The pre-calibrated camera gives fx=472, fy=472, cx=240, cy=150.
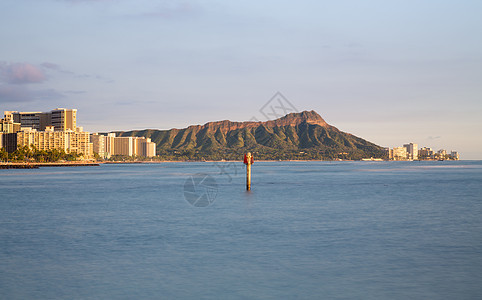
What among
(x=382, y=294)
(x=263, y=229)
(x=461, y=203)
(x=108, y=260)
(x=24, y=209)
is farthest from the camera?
(x=461, y=203)

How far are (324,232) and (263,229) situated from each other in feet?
15.7

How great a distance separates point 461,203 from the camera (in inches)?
2298

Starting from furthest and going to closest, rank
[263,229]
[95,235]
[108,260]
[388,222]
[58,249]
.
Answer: [388,222] → [263,229] → [95,235] → [58,249] → [108,260]

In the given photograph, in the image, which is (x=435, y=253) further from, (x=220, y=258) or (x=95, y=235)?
(x=95, y=235)

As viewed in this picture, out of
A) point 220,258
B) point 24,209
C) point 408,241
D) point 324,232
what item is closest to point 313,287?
point 220,258

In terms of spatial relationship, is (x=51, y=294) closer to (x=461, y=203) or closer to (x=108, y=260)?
(x=108, y=260)

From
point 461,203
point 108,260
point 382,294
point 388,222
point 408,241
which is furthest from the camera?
point 461,203

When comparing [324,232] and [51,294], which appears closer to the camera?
[51,294]

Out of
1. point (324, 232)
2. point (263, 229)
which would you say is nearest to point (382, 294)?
point (324, 232)

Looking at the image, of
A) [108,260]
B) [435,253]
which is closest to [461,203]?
[435,253]

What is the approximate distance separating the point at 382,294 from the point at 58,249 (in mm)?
19063

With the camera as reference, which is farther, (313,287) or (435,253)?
(435,253)

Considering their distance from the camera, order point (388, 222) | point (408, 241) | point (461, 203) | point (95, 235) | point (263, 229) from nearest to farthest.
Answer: point (408, 241)
point (95, 235)
point (263, 229)
point (388, 222)
point (461, 203)

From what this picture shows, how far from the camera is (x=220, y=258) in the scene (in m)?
25.7
